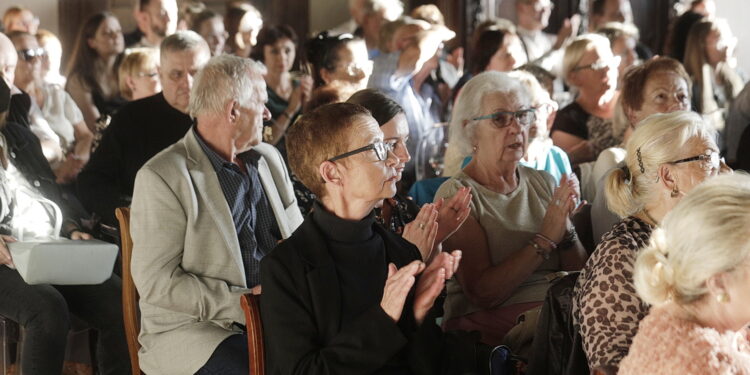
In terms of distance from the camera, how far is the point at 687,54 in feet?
21.7

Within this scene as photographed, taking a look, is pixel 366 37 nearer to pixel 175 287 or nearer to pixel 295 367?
pixel 175 287

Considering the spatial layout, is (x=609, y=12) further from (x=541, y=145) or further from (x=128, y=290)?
(x=128, y=290)

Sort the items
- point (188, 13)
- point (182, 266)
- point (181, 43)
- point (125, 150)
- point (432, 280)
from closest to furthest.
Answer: point (432, 280) < point (182, 266) < point (125, 150) < point (181, 43) < point (188, 13)

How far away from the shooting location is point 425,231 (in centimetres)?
284

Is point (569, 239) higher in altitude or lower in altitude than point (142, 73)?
lower

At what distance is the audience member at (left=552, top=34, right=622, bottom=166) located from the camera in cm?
506

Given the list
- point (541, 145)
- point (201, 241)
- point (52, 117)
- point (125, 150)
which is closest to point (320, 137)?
point (201, 241)

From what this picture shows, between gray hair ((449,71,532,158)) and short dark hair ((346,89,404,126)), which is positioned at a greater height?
short dark hair ((346,89,404,126))

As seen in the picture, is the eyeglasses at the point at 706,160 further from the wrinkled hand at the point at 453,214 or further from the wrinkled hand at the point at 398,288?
the wrinkled hand at the point at 398,288

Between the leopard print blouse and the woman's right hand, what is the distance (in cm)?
70

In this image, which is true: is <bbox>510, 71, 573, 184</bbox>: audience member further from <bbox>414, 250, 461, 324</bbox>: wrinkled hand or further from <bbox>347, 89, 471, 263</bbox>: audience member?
<bbox>414, 250, 461, 324</bbox>: wrinkled hand

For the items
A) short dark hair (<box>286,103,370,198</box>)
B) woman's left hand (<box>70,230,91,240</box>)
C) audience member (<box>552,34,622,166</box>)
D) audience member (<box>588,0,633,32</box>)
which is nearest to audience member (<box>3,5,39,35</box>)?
woman's left hand (<box>70,230,91,240</box>)

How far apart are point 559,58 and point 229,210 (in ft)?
13.6

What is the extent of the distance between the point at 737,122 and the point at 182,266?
372 centimetres
